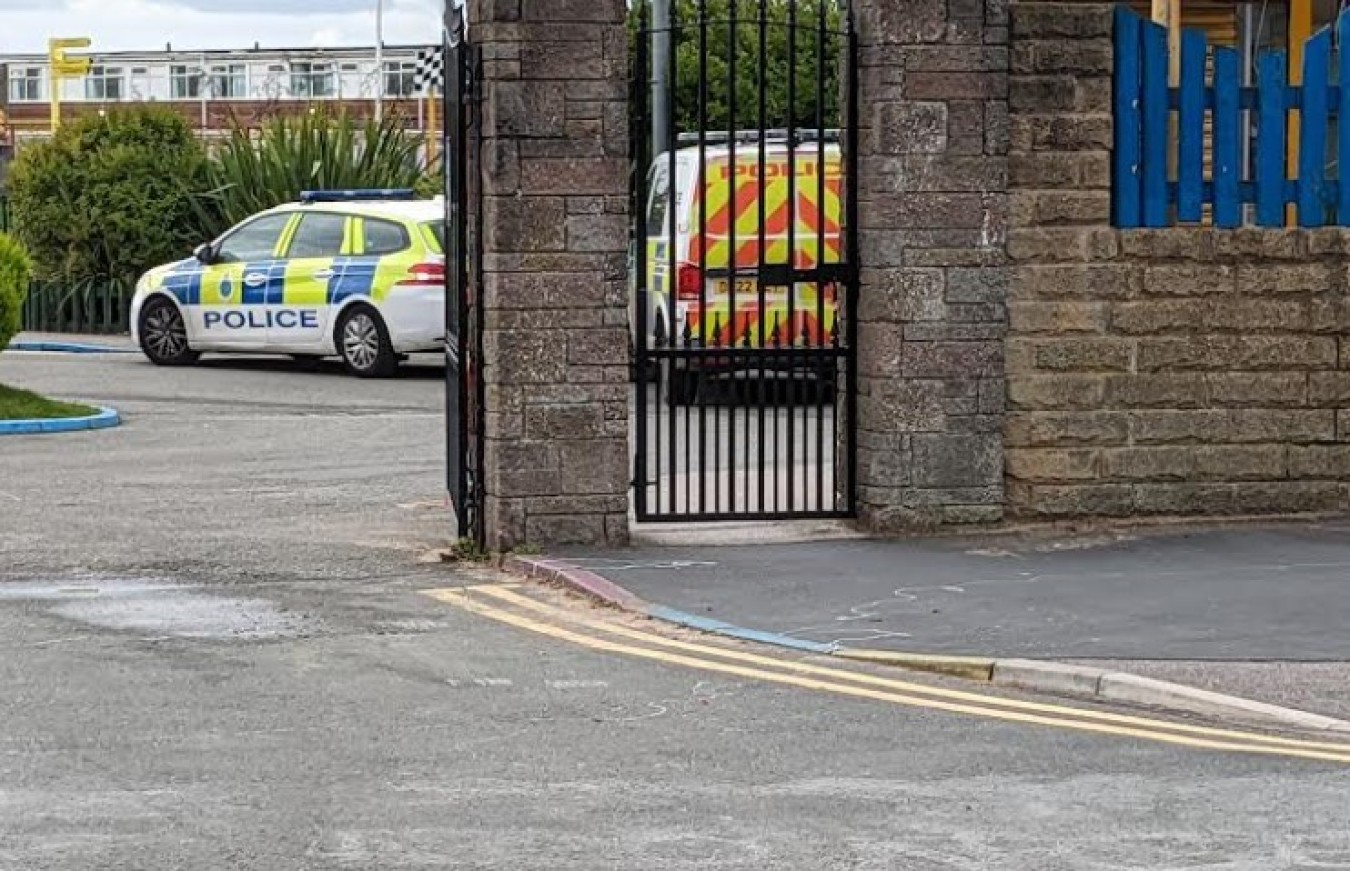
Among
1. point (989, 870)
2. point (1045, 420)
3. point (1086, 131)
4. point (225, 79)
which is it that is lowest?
point (989, 870)

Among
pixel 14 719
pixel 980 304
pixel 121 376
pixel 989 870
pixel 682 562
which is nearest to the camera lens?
pixel 989 870

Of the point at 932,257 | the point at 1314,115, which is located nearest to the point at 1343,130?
the point at 1314,115

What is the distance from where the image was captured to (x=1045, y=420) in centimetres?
1339

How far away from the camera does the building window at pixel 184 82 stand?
6845 centimetres

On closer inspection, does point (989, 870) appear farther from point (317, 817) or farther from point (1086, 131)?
point (1086, 131)

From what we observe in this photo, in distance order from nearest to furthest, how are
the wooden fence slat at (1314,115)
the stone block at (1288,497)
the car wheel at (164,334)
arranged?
the wooden fence slat at (1314,115)
the stone block at (1288,497)
the car wheel at (164,334)

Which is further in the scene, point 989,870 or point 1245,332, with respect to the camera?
point 1245,332

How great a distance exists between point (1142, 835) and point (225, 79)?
63.3 meters

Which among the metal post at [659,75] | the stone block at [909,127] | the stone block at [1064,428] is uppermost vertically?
the metal post at [659,75]

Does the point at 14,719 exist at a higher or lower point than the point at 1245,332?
lower

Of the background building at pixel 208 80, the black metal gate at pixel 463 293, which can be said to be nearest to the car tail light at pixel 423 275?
the black metal gate at pixel 463 293

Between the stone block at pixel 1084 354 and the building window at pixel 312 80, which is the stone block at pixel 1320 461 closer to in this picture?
the stone block at pixel 1084 354

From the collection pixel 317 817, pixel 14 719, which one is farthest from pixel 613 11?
pixel 317 817

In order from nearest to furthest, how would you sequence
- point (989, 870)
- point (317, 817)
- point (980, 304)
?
point (989, 870) < point (317, 817) < point (980, 304)
